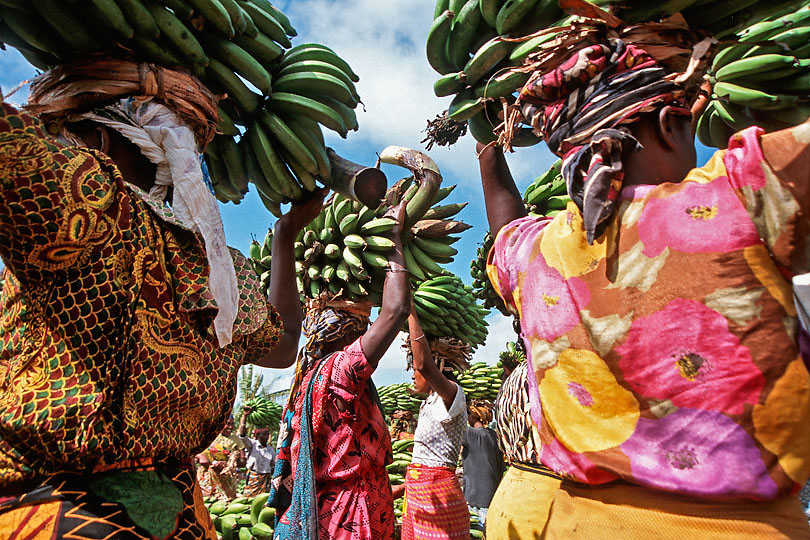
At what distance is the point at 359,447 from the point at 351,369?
447 mm

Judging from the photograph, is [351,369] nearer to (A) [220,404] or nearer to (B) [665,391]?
(A) [220,404]

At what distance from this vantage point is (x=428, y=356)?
13.2 ft

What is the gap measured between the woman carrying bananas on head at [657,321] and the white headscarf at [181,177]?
827 mm

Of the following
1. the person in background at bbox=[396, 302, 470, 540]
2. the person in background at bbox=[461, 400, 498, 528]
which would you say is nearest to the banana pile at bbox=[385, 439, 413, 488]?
the person in background at bbox=[396, 302, 470, 540]

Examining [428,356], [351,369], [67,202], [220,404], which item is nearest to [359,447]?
[351,369]

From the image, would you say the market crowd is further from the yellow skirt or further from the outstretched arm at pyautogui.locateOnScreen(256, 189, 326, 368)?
the outstretched arm at pyautogui.locateOnScreen(256, 189, 326, 368)

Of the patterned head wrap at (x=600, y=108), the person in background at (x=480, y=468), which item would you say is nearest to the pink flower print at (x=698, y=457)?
the patterned head wrap at (x=600, y=108)

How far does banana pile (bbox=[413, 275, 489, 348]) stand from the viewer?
5.68m

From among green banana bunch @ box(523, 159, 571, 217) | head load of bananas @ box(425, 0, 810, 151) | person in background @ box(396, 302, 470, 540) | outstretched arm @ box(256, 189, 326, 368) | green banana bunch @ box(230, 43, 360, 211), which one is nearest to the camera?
head load of bananas @ box(425, 0, 810, 151)

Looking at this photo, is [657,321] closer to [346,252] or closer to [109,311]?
[109,311]

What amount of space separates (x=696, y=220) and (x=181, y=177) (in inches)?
51.7

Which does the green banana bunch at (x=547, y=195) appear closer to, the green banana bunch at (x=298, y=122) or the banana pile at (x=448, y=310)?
the green banana bunch at (x=298, y=122)

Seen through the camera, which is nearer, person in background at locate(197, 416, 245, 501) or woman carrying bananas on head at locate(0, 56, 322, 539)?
woman carrying bananas on head at locate(0, 56, 322, 539)

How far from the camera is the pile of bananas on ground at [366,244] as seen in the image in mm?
3271
